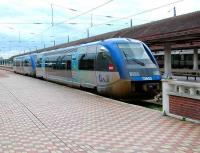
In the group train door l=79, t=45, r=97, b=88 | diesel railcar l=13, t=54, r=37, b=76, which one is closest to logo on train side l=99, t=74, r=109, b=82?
train door l=79, t=45, r=97, b=88

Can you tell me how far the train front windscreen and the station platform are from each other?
320 centimetres

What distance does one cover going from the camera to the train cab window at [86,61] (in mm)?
18612

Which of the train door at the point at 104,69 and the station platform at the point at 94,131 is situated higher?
the train door at the point at 104,69

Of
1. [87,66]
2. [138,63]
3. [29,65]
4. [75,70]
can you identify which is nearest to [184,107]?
[138,63]

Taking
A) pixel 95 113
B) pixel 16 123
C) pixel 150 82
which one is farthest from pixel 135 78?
pixel 16 123

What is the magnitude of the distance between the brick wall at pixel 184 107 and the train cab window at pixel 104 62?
5.83 meters

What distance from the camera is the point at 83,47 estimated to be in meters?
20.8

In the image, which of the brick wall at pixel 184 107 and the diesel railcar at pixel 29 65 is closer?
the brick wall at pixel 184 107

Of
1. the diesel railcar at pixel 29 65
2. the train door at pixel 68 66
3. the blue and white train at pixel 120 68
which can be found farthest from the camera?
the diesel railcar at pixel 29 65

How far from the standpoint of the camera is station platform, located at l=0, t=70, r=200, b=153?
6.88 metres

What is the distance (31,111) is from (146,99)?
5.66m

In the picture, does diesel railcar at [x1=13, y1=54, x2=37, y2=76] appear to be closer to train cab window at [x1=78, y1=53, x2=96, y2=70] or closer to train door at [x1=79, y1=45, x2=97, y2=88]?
train cab window at [x1=78, y1=53, x2=96, y2=70]

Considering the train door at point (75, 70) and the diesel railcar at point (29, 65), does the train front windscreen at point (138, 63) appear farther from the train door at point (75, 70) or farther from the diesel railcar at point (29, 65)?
the diesel railcar at point (29, 65)

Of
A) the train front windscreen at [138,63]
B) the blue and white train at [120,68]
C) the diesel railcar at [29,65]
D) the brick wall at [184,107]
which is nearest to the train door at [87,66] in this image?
the blue and white train at [120,68]
